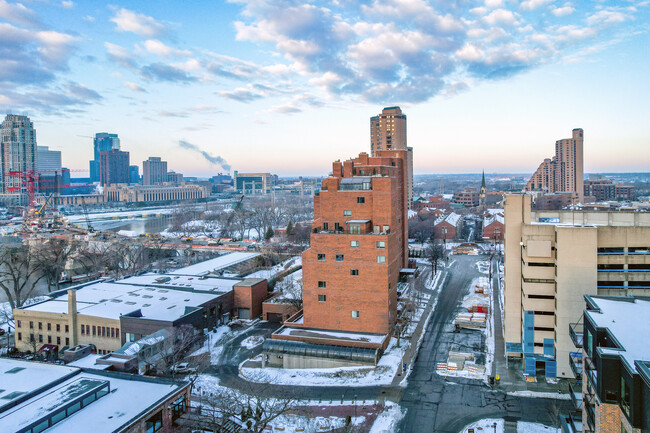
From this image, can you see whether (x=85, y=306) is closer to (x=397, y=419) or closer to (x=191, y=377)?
(x=191, y=377)

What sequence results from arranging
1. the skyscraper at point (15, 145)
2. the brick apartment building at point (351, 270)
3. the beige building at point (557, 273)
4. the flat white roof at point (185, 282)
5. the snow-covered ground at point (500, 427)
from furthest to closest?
the skyscraper at point (15, 145) → the flat white roof at point (185, 282) → the brick apartment building at point (351, 270) → the beige building at point (557, 273) → the snow-covered ground at point (500, 427)

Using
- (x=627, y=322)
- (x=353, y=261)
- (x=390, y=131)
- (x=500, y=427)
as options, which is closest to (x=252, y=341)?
(x=353, y=261)

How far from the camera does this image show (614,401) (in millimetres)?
13625

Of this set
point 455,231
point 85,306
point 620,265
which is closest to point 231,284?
point 85,306

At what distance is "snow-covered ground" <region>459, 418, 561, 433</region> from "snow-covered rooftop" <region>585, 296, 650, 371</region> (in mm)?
7425

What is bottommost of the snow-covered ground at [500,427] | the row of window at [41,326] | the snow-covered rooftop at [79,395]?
the snow-covered ground at [500,427]

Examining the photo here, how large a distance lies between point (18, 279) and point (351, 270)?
41.3 meters

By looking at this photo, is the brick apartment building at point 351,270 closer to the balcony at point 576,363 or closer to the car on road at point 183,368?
the car on road at point 183,368

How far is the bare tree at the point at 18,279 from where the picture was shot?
160 ft

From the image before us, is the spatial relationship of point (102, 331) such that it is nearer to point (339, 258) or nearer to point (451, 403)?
point (339, 258)

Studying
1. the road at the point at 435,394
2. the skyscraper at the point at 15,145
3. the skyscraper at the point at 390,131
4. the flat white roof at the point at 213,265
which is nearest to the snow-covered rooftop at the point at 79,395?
the road at the point at 435,394

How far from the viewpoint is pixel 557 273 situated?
93.6ft

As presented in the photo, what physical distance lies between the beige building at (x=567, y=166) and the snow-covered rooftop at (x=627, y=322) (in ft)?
472

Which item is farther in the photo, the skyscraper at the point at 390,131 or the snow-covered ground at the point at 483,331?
the skyscraper at the point at 390,131
